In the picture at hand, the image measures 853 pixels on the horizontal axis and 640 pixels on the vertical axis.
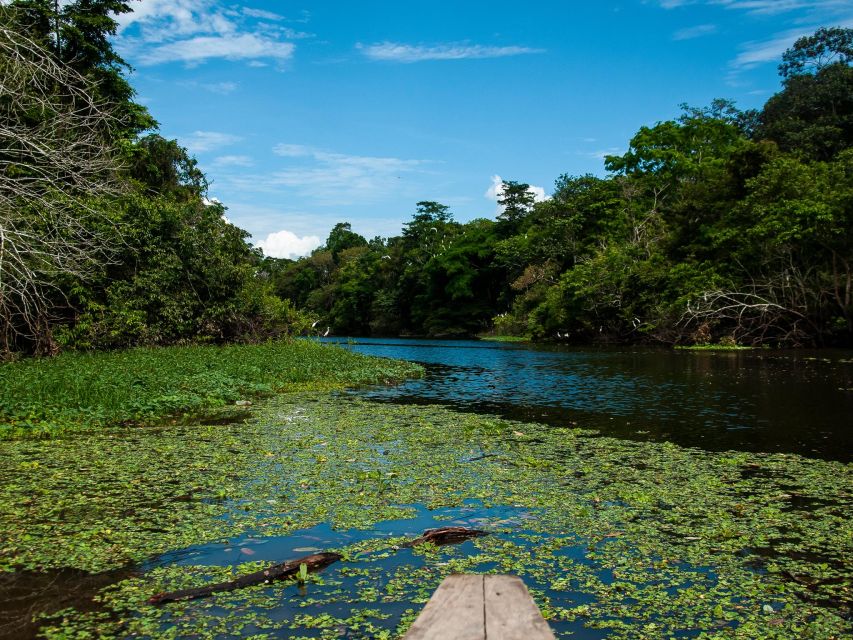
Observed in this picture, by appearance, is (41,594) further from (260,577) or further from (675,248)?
(675,248)

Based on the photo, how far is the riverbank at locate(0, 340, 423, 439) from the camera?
38.2ft

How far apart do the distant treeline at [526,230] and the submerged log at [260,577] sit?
33.1ft

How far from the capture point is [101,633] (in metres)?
4.10

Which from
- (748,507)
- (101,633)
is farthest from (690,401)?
(101,633)

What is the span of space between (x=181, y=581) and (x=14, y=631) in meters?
1.12

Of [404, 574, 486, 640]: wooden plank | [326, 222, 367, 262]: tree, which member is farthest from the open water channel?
[326, 222, 367, 262]: tree

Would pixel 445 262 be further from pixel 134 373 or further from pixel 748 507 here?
pixel 748 507

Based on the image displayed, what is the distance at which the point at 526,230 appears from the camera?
73750 millimetres

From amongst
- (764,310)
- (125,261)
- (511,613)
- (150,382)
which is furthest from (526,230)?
(511,613)

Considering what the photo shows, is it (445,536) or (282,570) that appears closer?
(282,570)

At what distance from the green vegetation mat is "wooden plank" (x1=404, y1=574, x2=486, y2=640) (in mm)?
1527

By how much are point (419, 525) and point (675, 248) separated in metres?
43.2

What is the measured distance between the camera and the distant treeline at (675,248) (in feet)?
113

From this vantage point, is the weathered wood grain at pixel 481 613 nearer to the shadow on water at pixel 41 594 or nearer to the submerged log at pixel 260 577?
the submerged log at pixel 260 577
